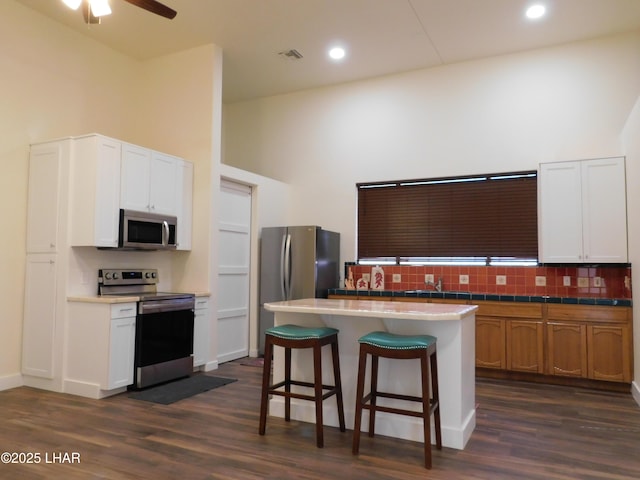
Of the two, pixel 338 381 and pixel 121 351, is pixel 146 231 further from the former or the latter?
pixel 338 381

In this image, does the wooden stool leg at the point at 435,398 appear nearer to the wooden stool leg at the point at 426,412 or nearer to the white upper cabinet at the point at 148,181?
the wooden stool leg at the point at 426,412

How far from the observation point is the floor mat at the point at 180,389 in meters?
4.13

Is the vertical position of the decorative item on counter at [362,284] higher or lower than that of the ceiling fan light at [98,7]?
lower

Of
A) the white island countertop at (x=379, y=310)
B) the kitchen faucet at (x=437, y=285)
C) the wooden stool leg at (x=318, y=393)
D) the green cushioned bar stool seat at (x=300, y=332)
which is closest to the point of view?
the white island countertop at (x=379, y=310)

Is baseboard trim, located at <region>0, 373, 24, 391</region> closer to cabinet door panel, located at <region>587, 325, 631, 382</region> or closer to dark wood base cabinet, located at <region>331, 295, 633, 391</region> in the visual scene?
dark wood base cabinet, located at <region>331, 295, 633, 391</region>

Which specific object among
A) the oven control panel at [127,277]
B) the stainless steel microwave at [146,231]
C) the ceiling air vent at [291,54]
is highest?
the ceiling air vent at [291,54]

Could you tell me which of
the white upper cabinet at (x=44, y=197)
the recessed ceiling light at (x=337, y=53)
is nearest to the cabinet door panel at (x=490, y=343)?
the recessed ceiling light at (x=337, y=53)

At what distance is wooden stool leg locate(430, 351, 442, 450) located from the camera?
295 cm

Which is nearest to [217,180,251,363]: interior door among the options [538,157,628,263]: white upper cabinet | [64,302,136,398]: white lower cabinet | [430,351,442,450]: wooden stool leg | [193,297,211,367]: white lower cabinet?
[193,297,211,367]: white lower cabinet

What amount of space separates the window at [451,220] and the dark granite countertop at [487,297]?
0.61m

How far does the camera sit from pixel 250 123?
23.2ft

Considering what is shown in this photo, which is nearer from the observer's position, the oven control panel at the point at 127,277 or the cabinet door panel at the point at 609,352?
the cabinet door panel at the point at 609,352

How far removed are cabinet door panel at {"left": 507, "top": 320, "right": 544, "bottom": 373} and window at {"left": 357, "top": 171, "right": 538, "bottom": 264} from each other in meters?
0.86

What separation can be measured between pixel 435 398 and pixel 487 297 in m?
2.31
